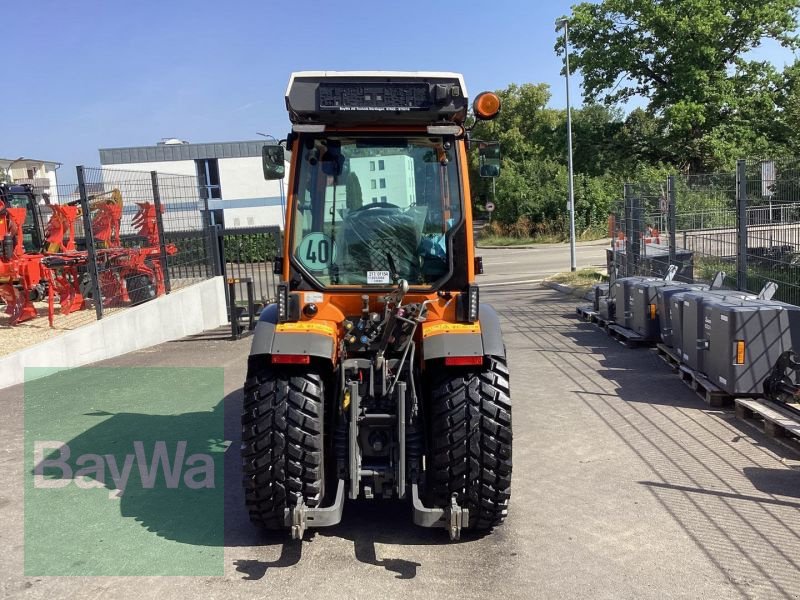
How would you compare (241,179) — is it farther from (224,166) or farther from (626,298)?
(626,298)

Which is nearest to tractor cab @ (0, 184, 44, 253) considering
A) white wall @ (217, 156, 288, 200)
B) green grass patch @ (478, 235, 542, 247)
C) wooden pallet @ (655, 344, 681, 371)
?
wooden pallet @ (655, 344, 681, 371)

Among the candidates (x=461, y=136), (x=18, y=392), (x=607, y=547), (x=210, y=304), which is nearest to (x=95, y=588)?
(x=607, y=547)

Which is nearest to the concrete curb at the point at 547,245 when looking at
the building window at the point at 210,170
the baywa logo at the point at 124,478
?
the building window at the point at 210,170

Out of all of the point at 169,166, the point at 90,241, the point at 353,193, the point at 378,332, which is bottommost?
the point at 378,332

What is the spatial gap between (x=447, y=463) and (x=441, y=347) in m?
0.67

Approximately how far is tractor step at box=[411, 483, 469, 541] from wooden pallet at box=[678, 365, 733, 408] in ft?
13.6

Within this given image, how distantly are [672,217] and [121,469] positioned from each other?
30.2ft

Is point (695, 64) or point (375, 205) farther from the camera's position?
point (695, 64)

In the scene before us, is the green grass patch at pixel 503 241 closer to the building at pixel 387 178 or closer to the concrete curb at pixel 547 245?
the concrete curb at pixel 547 245

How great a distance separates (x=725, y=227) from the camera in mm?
9602

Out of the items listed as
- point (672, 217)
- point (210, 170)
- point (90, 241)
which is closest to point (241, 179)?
point (210, 170)

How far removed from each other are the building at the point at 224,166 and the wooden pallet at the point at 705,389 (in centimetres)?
2360

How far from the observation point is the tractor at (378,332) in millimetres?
4242

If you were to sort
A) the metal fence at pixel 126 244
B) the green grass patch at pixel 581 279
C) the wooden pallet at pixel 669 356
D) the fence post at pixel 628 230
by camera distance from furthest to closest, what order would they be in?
the green grass patch at pixel 581 279
the fence post at pixel 628 230
the metal fence at pixel 126 244
the wooden pallet at pixel 669 356
